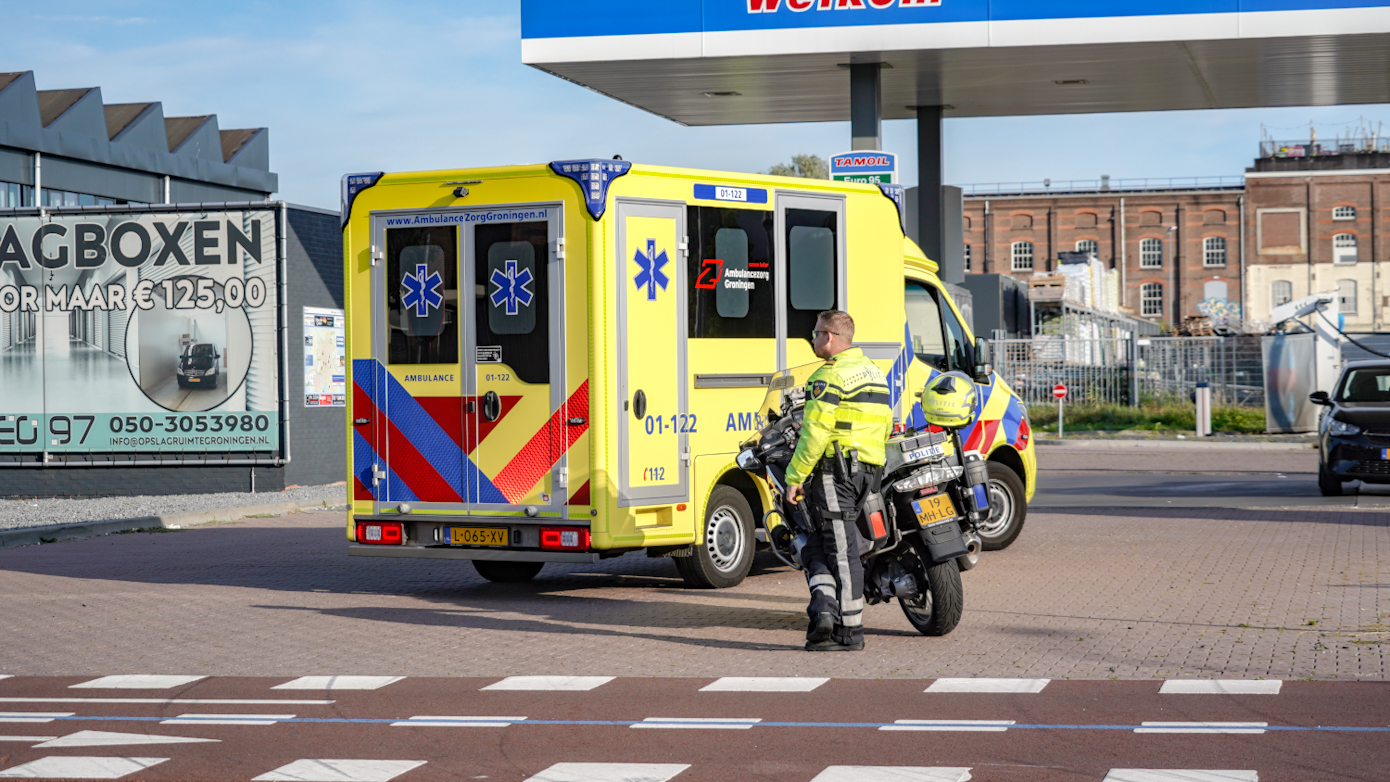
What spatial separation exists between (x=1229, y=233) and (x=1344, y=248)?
5.83 metres

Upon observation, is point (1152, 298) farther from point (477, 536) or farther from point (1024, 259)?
point (477, 536)

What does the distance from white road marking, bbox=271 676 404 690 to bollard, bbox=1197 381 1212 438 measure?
2658 centimetres

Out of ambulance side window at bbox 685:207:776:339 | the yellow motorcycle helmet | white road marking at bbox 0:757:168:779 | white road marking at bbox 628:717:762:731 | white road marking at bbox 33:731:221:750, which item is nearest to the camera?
white road marking at bbox 0:757:168:779

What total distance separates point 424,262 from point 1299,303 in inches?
1112

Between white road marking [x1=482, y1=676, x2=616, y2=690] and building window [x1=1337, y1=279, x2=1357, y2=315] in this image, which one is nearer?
white road marking [x1=482, y1=676, x2=616, y2=690]

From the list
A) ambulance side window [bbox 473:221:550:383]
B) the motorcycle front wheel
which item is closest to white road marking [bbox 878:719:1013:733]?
the motorcycle front wheel

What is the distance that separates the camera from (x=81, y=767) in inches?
229

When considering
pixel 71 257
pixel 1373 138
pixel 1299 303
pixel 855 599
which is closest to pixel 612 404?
pixel 855 599

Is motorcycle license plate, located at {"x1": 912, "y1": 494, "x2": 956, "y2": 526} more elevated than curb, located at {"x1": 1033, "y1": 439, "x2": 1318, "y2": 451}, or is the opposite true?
motorcycle license plate, located at {"x1": 912, "y1": 494, "x2": 956, "y2": 526}

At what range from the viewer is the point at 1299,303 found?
3403 cm

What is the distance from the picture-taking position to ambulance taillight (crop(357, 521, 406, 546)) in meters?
10.5

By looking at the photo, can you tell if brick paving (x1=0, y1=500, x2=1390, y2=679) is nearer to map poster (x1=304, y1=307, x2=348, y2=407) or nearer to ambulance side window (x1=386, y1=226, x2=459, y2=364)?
ambulance side window (x1=386, y1=226, x2=459, y2=364)

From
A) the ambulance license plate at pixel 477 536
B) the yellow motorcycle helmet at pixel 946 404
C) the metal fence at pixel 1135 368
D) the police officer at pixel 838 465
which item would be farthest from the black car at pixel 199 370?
the metal fence at pixel 1135 368

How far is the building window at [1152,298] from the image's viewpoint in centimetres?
8419
